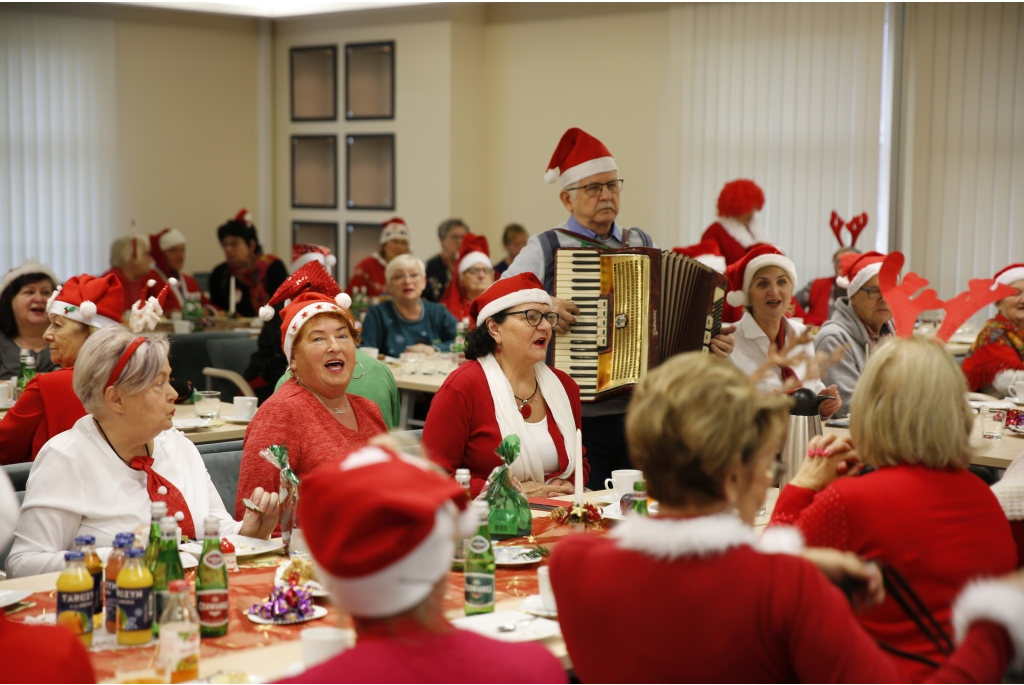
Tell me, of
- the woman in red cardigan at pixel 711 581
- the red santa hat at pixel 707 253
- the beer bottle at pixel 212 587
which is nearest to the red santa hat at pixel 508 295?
the beer bottle at pixel 212 587

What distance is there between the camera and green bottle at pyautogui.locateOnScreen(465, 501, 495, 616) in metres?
2.10

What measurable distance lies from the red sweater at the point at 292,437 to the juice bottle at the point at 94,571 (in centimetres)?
74

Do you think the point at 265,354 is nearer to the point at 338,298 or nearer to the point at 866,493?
the point at 338,298

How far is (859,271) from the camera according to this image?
4.61 metres

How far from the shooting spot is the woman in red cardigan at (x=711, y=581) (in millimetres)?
1446

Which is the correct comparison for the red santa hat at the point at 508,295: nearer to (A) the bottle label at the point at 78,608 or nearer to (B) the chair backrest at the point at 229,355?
(A) the bottle label at the point at 78,608

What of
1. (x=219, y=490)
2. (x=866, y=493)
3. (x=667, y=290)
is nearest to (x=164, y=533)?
(x=219, y=490)

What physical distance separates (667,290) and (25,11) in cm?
730

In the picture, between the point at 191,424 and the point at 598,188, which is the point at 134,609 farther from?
the point at 598,188

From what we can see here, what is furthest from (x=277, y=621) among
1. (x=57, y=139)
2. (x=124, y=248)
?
(x=57, y=139)

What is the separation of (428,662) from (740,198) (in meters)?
6.64

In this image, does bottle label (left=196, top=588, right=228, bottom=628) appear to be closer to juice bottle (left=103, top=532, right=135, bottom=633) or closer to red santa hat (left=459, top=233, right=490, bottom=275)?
juice bottle (left=103, top=532, right=135, bottom=633)

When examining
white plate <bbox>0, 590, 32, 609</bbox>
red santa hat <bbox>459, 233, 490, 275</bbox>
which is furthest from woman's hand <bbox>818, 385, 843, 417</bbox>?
red santa hat <bbox>459, 233, 490, 275</bbox>

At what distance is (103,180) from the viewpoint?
954 centimetres
